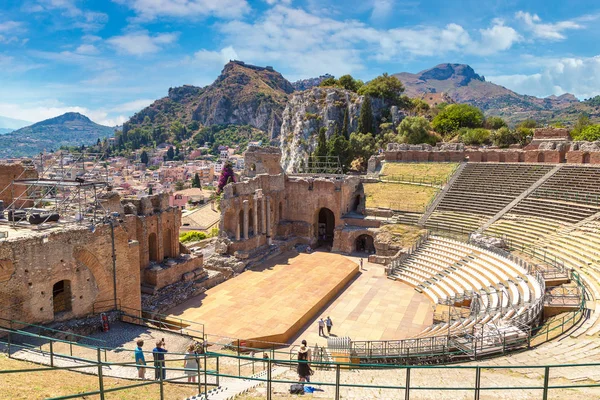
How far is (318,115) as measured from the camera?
266 ft

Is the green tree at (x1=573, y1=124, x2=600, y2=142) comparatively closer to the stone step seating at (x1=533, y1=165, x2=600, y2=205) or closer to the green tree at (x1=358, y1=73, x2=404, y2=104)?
the stone step seating at (x1=533, y1=165, x2=600, y2=205)

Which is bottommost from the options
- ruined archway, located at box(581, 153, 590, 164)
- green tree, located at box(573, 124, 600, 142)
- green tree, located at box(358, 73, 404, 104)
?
ruined archway, located at box(581, 153, 590, 164)

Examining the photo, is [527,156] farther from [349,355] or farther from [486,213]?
[349,355]

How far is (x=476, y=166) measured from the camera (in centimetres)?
4431

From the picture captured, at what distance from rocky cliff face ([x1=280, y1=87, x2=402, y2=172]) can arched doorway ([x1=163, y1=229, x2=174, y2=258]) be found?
160 ft

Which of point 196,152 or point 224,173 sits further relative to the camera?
point 196,152

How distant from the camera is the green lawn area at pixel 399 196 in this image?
38812 mm

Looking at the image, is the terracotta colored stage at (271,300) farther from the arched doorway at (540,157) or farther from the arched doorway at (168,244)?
the arched doorway at (540,157)

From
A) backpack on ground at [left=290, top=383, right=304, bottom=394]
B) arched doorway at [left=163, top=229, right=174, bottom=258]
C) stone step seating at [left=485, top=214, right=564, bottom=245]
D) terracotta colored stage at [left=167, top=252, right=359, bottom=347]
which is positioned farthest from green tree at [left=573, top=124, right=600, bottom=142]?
backpack on ground at [left=290, top=383, right=304, bottom=394]

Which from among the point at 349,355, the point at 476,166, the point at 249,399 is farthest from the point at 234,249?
the point at 476,166

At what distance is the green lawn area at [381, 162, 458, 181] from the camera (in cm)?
4559

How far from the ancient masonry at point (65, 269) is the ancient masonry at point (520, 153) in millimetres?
37094

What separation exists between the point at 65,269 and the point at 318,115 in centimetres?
6802

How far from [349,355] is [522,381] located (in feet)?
22.0
